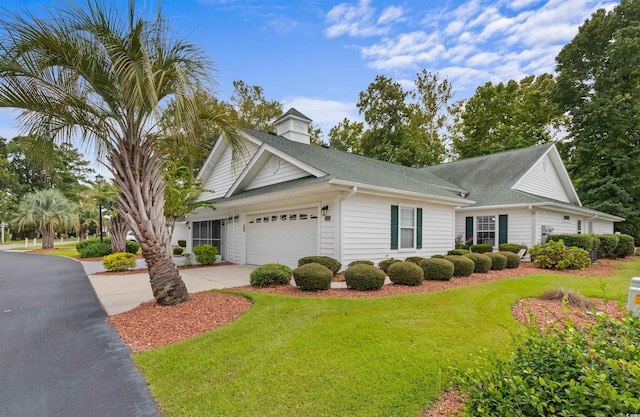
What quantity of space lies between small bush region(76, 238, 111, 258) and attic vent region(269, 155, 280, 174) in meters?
13.2

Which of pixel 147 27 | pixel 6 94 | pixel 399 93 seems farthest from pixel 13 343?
pixel 399 93

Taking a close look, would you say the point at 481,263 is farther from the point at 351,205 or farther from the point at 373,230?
the point at 351,205

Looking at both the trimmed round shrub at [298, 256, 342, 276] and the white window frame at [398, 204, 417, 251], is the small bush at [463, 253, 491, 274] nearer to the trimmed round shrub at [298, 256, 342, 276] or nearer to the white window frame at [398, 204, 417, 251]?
the white window frame at [398, 204, 417, 251]

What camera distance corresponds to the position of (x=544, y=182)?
18.2 m

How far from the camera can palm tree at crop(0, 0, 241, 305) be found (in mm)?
5047

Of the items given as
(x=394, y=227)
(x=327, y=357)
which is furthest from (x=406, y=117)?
(x=327, y=357)

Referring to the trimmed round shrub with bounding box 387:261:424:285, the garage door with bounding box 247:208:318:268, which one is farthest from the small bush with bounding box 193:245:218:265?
the trimmed round shrub with bounding box 387:261:424:285

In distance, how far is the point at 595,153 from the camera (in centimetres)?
2259

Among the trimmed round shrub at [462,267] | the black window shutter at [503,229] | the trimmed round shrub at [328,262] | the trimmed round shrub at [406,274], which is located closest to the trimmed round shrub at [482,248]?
the black window shutter at [503,229]

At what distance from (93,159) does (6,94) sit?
1.63 meters

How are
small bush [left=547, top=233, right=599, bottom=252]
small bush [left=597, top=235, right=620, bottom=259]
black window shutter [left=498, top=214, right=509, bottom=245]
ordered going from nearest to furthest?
small bush [left=547, top=233, right=599, bottom=252]
black window shutter [left=498, top=214, right=509, bottom=245]
small bush [left=597, top=235, right=620, bottom=259]

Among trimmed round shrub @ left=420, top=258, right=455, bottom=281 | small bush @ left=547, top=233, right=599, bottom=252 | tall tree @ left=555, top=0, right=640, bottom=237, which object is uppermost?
tall tree @ left=555, top=0, right=640, bottom=237

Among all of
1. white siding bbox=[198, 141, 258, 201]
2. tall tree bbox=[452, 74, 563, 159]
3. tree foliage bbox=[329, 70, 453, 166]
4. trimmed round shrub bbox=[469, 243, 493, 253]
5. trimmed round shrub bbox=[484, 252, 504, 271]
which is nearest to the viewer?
trimmed round shrub bbox=[484, 252, 504, 271]

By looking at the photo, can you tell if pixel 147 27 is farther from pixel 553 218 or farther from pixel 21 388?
pixel 553 218
